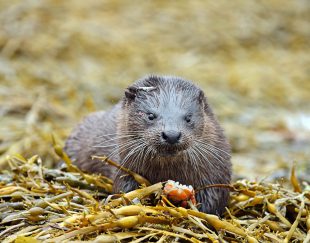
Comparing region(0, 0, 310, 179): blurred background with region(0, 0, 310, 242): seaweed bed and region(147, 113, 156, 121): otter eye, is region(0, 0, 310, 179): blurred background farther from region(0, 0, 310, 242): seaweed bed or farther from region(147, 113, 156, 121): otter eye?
region(147, 113, 156, 121): otter eye

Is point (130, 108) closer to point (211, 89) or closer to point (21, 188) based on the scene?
point (21, 188)

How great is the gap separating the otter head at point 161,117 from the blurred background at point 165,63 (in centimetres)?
189

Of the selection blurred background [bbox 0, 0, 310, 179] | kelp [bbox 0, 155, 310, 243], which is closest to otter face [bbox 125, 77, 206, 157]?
kelp [bbox 0, 155, 310, 243]

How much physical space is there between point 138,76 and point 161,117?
17.5ft

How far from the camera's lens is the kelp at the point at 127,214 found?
3.20m

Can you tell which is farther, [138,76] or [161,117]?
[138,76]

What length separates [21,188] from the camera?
12.5 ft

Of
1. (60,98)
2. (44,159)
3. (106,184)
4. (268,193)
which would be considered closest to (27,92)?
(60,98)

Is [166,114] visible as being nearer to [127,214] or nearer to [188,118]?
[188,118]

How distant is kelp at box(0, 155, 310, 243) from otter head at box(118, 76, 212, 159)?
25 cm

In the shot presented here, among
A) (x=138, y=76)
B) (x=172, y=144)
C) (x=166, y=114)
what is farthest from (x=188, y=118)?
(x=138, y=76)

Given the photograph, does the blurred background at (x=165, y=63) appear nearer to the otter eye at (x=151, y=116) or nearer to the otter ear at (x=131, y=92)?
the otter ear at (x=131, y=92)

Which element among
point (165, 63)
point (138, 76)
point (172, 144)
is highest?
point (165, 63)

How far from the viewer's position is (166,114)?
3.68 m
